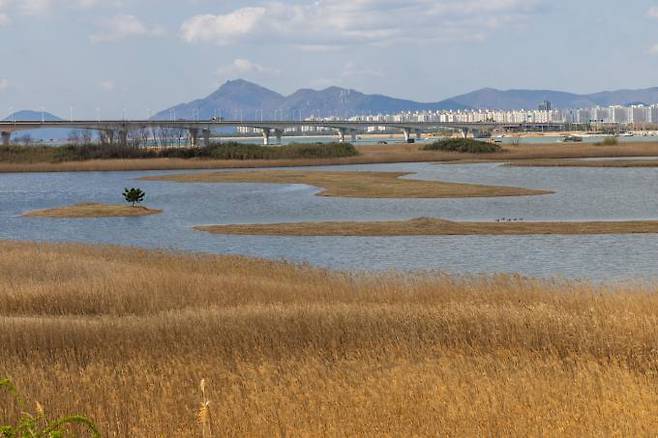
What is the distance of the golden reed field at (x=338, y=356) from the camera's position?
36.8ft

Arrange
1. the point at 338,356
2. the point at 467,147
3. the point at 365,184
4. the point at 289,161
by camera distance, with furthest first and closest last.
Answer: the point at 467,147, the point at 289,161, the point at 365,184, the point at 338,356

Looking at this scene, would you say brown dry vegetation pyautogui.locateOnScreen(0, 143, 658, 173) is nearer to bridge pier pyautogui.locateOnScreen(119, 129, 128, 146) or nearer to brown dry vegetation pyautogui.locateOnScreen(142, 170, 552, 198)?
brown dry vegetation pyautogui.locateOnScreen(142, 170, 552, 198)

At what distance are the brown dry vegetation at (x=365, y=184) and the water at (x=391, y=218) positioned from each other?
2745 millimetres

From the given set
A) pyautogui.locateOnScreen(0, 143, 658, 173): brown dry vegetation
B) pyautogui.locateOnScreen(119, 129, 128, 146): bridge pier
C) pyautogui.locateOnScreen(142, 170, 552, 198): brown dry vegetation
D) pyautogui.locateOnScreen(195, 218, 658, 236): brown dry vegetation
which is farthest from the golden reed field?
pyautogui.locateOnScreen(119, 129, 128, 146): bridge pier

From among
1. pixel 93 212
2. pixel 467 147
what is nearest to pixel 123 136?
pixel 467 147

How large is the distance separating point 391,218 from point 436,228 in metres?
7.78

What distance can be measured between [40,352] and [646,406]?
10.1 metres

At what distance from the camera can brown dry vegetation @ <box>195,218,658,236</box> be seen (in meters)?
42.4

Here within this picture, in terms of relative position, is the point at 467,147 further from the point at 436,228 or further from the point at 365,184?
the point at 436,228

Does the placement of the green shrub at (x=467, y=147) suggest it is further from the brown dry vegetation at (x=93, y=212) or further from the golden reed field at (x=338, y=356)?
the golden reed field at (x=338, y=356)

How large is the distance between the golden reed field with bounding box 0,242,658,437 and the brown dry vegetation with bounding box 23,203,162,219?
33.0 meters

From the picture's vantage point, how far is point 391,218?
169ft

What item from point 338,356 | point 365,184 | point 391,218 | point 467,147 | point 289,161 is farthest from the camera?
point 467,147

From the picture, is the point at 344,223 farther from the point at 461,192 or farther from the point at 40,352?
the point at 40,352
